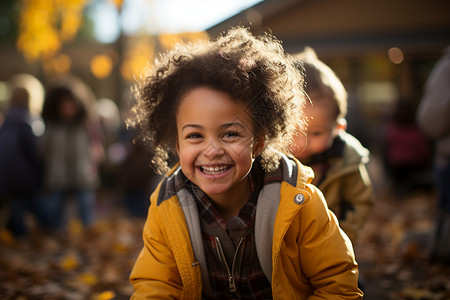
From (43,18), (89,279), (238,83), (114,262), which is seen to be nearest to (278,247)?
(238,83)

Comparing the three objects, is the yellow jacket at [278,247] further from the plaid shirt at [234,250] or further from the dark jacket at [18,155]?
the dark jacket at [18,155]

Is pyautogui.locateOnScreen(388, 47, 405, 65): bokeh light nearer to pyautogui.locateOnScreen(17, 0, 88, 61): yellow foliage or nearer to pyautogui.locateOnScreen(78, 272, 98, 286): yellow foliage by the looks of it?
pyautogui.locateOnScreen(17, 0, 88, 61): yellow foliage

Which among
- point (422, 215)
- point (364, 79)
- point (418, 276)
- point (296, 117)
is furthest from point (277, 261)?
point (364, 79)

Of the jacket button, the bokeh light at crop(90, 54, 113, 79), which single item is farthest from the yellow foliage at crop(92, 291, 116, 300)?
the bokeh light at crop(90, 54, 113, 79)

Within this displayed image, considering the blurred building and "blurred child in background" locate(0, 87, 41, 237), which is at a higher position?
the blurred building

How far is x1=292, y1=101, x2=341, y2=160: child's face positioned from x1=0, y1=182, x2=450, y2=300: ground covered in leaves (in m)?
1.32

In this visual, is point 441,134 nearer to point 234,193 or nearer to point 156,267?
point 234,193

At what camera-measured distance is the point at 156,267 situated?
6.98 ft

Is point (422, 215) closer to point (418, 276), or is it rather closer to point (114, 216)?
point (418, 276)

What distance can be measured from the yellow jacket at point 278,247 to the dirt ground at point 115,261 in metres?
0.94

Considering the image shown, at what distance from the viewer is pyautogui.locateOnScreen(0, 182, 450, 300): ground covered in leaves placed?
367 centimetres

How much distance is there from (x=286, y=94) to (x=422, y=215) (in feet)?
17.7

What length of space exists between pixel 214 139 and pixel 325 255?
0.71 meters

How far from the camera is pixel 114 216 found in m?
7.43
